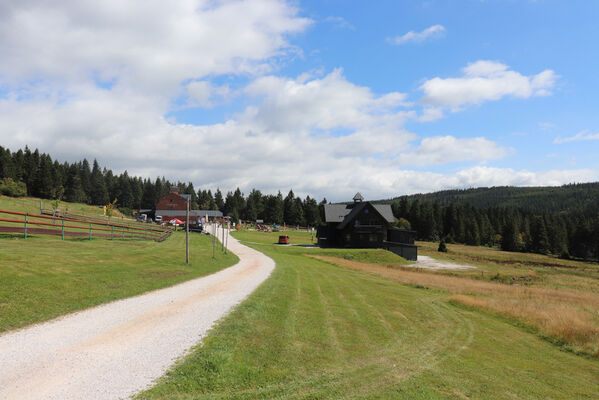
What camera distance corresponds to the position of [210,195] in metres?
174

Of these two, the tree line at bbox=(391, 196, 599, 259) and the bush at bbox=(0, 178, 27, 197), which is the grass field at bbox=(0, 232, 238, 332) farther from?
the tree line at bbox=(391, 196, 599, 259)

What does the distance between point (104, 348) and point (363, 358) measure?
694cm

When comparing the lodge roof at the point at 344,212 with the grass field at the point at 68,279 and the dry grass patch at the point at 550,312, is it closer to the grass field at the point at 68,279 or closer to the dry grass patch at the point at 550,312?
A: the dry grass patch at the point at 550,312

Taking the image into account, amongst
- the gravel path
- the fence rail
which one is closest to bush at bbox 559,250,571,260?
the fence rail

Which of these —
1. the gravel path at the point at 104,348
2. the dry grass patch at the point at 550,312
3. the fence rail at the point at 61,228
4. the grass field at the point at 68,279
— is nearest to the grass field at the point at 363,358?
the gravel path at the point at 104,348

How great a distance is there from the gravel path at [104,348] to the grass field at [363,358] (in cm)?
71

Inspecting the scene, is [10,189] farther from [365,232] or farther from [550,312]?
[550,312]

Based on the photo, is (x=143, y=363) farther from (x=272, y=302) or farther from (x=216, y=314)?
(x=272, y=302)

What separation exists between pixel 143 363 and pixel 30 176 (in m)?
132

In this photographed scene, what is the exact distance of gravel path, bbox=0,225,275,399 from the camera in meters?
6.02

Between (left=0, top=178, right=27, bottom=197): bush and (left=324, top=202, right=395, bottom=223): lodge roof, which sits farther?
(left=0, top=178, right=27, bottom=197): bush

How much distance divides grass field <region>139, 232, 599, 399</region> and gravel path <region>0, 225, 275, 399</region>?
71 cm

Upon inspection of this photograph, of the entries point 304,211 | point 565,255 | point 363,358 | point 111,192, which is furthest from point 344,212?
point 111,192

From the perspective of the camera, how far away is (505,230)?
383ft
